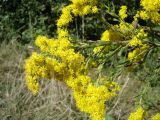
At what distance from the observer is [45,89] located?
4891mm

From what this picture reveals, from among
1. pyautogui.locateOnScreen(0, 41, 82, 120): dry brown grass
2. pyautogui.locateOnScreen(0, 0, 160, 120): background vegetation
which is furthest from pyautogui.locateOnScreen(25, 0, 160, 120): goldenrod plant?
pyautogui.locateOnScreen(0, 41, 82, 120): dry brown grass

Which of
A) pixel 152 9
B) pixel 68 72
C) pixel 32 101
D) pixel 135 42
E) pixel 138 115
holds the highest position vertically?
pixel 152 9

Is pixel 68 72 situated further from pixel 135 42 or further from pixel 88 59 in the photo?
pixel 135 42

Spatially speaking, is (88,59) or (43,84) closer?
(88,59)

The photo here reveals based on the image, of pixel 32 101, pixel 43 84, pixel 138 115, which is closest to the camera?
pixel 138 115

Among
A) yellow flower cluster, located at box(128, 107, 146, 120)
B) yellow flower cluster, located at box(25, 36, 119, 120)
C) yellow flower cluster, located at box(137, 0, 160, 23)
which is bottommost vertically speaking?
yellow flower cluster, located at box(128, 107, 146, 120)

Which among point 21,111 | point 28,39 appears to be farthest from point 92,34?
point 21,111

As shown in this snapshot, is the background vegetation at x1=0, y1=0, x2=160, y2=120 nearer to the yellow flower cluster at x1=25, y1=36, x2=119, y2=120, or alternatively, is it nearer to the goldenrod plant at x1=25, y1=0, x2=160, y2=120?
the goldenrod plant at x1=25, y1=0, x2=160, y2=120

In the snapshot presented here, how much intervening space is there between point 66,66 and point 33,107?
9.31 feet

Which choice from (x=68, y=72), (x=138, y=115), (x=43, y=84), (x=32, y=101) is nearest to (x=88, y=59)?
Answer: (x=68, y=72)

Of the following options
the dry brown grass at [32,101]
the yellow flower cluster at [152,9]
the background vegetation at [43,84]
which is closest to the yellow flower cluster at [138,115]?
the yellow flower cluster at [152,9]

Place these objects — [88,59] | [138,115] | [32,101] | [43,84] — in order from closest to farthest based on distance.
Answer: [138,115] < [88,59] < [32,101] < [43,84]

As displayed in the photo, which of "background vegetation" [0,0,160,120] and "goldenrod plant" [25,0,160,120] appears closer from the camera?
"goldenrod plant" [25,0,160,120]

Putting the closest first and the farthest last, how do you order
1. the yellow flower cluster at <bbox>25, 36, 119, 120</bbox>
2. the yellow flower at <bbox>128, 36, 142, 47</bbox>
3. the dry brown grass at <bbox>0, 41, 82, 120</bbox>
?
the yellow flower cluster at <bbox>25, 36, 119, 120</bbox>, the yellow flower at <bbox>128, 36, 142, 47</bbox>, the dry brown grass at <bbox>0, 41, 82, 120</bbox>
